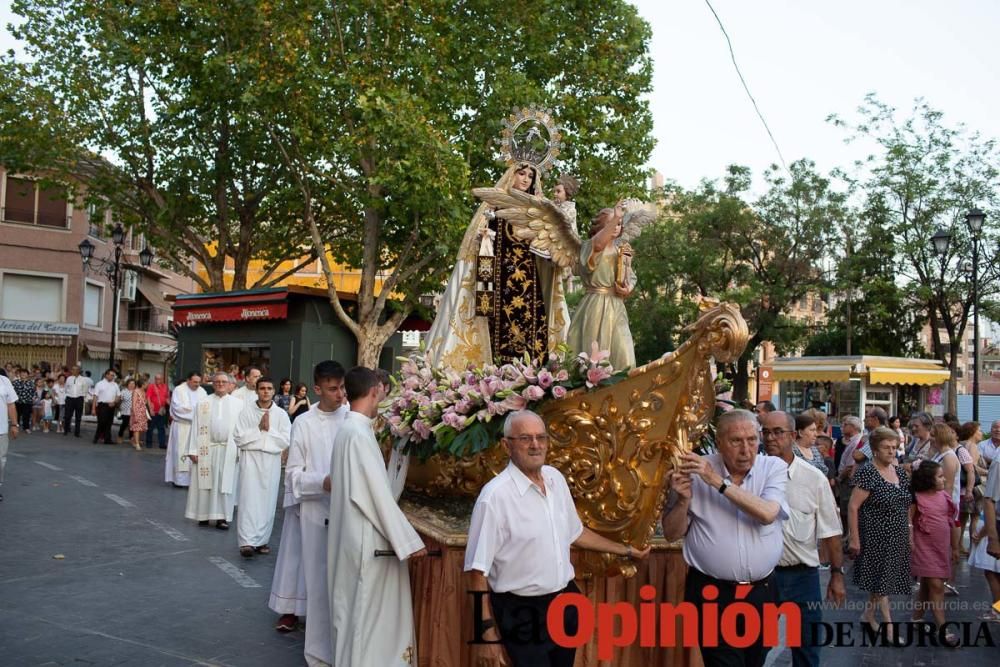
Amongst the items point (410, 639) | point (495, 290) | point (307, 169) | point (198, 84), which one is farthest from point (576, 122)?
point (410, 639)

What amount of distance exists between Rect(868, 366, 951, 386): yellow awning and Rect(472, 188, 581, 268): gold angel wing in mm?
16552

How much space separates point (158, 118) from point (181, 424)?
11.0m

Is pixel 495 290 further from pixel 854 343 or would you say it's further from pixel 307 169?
pixel 854 343

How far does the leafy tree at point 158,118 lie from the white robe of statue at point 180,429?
Answer: 7077 mm

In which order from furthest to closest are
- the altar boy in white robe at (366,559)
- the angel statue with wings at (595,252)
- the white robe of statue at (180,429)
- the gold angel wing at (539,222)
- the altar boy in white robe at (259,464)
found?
the white robe of statue at (180,429) < the altar boy in white robe at (259,464) < the gold angel wing at (539,222) < the angel statue with wings at (595,252) < the altar boy in white robe at (366,559)

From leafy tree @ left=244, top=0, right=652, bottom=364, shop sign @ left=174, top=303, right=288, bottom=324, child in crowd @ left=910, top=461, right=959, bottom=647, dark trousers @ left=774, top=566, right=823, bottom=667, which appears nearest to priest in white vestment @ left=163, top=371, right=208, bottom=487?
leafy tree @ left=244, top=0, right=652, bottom=364

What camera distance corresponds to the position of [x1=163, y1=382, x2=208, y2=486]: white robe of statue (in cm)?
1456

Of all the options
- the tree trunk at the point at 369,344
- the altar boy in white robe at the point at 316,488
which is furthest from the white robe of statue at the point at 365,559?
the tree trunk at the point at 369,344

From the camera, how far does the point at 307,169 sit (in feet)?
72.1

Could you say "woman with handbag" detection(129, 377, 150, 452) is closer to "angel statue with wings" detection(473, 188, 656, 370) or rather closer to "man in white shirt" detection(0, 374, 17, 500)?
"man in white shirt" detection(0, 374, 17, 500)

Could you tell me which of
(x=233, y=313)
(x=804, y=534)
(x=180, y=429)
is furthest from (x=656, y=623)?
(x=233, y=313)

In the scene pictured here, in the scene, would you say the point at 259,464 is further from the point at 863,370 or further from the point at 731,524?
the point at 863,370

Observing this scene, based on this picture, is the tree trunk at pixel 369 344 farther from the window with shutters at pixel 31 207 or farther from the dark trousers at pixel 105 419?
the window with shutters at pixel 31 207

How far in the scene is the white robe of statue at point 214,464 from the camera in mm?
11672
